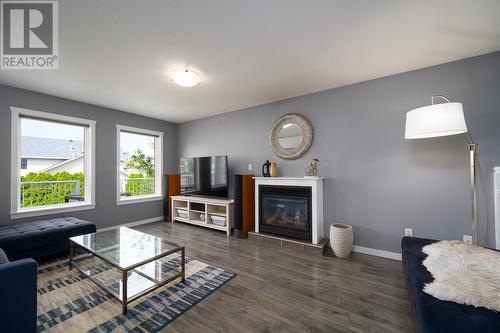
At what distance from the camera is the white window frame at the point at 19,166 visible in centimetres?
296

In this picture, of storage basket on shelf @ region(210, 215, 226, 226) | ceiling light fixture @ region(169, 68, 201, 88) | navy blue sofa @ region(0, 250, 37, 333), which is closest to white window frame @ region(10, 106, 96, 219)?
storage basket on shelf @ region(210, 215, 226, 226)

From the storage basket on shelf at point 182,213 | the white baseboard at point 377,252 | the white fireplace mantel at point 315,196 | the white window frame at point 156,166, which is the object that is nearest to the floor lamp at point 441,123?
the white baseboard at point 377,252

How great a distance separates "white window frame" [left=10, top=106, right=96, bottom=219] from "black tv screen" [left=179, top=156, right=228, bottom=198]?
1.68 metres

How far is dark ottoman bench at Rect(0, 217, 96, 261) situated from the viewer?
7.30 feet

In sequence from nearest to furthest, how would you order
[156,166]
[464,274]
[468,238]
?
[464,274] → [468,238] → [156,166]

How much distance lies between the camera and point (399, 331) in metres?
1.47

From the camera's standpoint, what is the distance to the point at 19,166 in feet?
9.98

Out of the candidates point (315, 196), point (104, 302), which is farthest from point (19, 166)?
point (315, 196)

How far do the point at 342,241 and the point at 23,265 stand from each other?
2.99 m

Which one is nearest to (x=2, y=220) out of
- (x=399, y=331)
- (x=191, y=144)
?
(x=191, y=144)

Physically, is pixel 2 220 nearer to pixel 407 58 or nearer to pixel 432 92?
pixel 407 58

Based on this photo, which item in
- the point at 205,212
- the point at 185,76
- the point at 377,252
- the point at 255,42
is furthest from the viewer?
the point at 205,212

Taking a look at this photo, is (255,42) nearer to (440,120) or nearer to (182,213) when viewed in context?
(440,120)

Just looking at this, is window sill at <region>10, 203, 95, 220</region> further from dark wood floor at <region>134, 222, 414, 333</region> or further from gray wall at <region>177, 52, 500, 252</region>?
gray wall at <region>177, 52, 500, 252</region>
